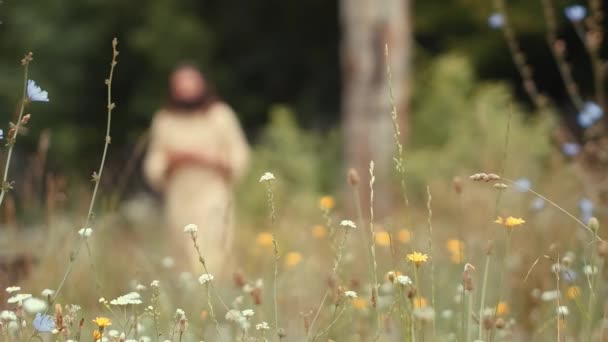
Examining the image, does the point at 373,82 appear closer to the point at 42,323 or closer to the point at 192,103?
the point at 192,103

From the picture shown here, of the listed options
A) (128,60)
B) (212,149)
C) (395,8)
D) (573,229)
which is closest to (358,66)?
(395,8)

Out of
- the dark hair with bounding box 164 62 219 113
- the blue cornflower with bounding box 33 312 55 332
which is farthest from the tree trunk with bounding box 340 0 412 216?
the blue cornflower with bounding box 33 312 55 332

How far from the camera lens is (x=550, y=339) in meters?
4.16

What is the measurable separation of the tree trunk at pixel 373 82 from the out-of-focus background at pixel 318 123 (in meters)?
0.02

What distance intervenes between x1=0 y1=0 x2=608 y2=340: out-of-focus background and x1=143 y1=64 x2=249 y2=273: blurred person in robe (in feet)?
1.30

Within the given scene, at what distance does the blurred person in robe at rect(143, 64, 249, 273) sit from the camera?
7.89m

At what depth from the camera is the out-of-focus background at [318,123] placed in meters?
5.25

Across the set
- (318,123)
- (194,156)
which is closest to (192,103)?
(194,156)

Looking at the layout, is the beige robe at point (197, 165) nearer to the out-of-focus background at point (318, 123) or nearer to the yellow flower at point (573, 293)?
the out-of-focus background at point (318, 123)

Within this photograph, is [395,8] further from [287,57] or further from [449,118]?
[287,57]

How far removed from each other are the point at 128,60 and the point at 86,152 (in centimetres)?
187

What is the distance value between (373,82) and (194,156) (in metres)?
3.29

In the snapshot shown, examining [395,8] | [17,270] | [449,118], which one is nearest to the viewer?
[17,270]

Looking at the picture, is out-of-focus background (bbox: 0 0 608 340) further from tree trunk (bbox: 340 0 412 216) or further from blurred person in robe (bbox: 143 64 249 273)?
blurred person in robe (bbox: 143 64 249 273)
